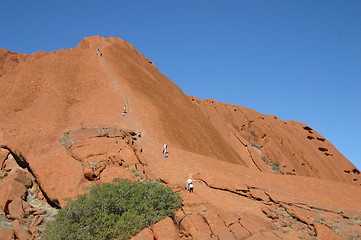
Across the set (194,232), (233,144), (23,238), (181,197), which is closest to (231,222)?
(194,232)

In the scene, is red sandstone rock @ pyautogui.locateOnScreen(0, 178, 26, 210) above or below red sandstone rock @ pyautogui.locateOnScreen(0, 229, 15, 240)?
above

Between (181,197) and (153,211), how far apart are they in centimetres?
155

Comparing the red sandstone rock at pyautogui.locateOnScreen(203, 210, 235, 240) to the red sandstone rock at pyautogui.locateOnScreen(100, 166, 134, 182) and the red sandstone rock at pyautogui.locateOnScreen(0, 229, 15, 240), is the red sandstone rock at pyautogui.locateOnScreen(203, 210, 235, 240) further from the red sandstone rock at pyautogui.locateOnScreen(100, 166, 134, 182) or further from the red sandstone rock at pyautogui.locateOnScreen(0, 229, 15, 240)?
the red sandstone rock at pyautogui.locateOnScreen(0, 229, 15, 240)

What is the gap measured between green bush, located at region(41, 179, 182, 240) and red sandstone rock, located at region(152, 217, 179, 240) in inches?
16.7

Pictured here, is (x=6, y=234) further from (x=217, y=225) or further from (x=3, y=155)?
(x=217, y=225)

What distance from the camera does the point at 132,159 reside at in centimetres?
1580

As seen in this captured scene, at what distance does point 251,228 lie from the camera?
10812mm

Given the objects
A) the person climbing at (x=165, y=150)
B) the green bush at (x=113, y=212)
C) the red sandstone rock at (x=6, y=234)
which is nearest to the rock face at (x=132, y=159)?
the red sandstone rock at (x=6, y=234)

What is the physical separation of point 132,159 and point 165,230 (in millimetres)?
5860

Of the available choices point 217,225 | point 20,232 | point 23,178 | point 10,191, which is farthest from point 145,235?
point 23,178

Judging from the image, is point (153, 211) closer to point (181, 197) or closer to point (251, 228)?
point (181, 197)

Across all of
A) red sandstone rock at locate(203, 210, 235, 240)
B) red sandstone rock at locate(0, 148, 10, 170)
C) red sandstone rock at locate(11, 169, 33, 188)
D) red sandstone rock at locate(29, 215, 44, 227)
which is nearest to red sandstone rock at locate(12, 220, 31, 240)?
red sandstone rock at locate(29, 215, 44, 227)

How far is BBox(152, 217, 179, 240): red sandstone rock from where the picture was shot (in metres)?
10.3

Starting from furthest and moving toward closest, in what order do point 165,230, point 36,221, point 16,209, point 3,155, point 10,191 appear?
point 3,155
point 10,191
point 16,209
point 36,221
point 165,230
